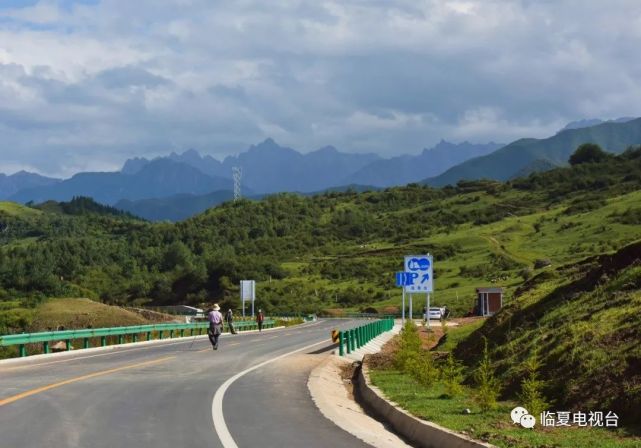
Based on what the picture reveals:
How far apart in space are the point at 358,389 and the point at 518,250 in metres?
112

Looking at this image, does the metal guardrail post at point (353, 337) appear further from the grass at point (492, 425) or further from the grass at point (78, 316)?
the grass at point (78, 316)

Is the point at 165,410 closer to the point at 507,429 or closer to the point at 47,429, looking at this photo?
the point at 47,429

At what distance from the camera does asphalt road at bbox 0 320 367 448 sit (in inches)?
438

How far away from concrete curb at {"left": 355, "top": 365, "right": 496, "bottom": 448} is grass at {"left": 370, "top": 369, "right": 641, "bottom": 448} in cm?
18

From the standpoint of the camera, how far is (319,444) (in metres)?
11.0

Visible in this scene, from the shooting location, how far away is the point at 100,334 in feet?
110

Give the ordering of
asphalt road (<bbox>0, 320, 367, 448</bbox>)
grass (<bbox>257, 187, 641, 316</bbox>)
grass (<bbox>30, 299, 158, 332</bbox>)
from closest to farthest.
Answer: asphalt road (<bbox>0, 320, 367, 448</bbox>), grass (<bbox>30, 299, 158, 332</bbox>), grass (<bbox>257, 187, 641, 316</bbox>)

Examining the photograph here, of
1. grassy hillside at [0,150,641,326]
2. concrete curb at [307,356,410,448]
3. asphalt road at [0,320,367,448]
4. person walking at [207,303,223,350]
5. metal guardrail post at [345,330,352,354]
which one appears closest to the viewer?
asphalt road at [0,320,367,448]

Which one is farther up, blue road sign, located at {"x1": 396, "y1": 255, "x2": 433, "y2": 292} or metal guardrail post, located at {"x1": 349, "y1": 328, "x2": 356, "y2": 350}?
blue road sign, located at {"x1": 396, "y1": 255, "x2": 433, "y2": 292}

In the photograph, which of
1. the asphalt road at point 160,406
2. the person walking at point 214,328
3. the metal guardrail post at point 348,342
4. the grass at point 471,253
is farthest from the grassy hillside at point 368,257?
the asphalt road at point 160,406

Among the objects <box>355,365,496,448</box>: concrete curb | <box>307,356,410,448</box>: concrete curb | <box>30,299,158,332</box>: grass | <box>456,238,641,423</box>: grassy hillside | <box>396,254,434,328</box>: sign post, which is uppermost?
<box>396,254,434,328</box>: sign post

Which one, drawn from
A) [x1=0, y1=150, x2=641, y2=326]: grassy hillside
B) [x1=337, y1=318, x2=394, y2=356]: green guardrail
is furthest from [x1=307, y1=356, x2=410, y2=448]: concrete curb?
[x1=0, y1=150, x2=641, y2=326]: grassy hillside

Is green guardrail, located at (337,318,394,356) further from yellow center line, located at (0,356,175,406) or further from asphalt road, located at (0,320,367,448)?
yellow center line, located at (0,356,175,406)

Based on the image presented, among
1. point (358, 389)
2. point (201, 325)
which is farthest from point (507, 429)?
point (201, 325)
